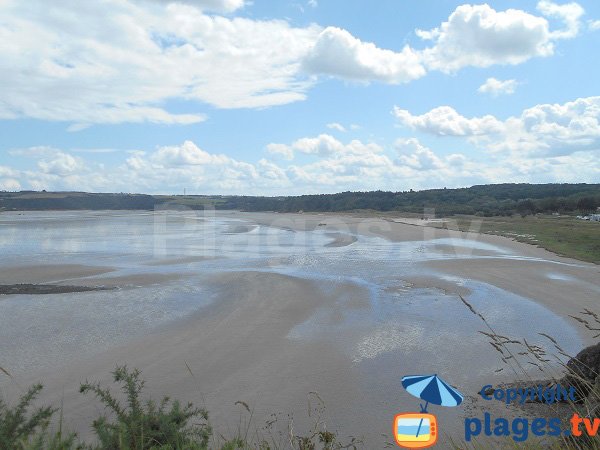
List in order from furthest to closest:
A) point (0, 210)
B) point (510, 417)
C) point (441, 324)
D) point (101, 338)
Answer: point (0, 210), point (441, 324), point (101, 338), point (510, 417)

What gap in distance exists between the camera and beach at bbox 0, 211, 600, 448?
6.68 meters

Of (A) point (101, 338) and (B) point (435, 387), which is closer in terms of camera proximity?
(B) point (435, 387)

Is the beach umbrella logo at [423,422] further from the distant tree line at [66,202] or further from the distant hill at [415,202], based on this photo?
the distant tree line at [66,202]

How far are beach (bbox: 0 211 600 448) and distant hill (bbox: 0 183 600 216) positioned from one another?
4266cm

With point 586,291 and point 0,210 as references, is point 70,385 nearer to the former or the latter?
point 586,291

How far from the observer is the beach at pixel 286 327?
6.68 m

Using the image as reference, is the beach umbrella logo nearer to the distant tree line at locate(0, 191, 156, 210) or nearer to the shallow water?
the shallow water

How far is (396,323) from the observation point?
10.8m

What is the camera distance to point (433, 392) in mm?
2762

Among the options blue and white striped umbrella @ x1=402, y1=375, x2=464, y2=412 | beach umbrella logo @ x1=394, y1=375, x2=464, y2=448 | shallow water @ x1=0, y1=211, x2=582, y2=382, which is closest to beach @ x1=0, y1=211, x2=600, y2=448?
shallow water @ x1=0, y1=211, x2=582, y2=382

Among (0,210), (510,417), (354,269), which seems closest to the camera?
(510,417)

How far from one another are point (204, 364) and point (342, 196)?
4293 inches

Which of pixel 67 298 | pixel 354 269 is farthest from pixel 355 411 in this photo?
pixel 354 269

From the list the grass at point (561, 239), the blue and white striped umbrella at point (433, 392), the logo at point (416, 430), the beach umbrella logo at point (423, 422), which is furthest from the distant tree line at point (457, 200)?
the logo at point (416, 430)
